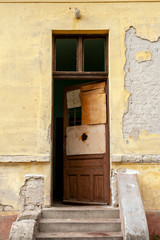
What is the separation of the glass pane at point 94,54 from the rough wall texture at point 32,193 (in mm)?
3316

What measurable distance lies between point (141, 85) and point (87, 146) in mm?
1707

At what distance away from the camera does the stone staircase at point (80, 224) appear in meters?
5.29

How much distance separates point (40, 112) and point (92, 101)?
122 centimetres

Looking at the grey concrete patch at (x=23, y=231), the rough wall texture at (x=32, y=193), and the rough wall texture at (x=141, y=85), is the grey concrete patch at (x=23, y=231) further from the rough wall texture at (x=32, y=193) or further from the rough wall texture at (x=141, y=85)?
the rough wall texture at (x=141, y=85)

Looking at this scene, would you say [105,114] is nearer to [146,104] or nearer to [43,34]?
[146,104]

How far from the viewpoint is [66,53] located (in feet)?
28.9

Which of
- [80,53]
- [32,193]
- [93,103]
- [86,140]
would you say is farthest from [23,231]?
[80,53]

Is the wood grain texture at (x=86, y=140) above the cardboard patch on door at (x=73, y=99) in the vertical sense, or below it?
below

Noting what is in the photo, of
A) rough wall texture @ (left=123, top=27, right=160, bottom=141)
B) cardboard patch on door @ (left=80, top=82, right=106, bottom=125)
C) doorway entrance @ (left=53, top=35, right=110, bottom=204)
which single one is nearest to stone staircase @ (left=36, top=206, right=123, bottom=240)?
doorway entrance @ (left=53, top=35, right=110, bottom=204)

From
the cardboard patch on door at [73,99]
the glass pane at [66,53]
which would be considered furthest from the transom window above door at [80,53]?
the cardboard patch on door at [73,99]

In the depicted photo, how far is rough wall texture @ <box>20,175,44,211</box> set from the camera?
6.18 m

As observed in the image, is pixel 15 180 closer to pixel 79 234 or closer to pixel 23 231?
pixel 23 231

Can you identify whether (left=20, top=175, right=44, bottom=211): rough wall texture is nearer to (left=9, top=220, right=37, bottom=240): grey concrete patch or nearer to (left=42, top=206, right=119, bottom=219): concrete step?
(left=42, top=206, right=119, bottom=219): concrete step

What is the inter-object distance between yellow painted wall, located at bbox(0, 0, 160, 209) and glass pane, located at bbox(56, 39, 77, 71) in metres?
1.05
